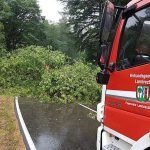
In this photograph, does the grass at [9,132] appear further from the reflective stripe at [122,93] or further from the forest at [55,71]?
the reflective stripe at [122,93]

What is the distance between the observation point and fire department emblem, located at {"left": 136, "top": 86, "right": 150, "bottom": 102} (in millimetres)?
4345

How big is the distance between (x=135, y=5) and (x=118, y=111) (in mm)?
1401

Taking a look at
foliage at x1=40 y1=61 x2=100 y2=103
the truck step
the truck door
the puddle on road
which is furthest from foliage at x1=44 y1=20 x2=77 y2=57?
the truck door

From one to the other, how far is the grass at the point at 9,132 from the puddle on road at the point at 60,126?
0.40 meters

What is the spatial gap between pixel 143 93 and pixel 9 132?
685cm

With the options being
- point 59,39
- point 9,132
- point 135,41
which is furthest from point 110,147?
point 59,39

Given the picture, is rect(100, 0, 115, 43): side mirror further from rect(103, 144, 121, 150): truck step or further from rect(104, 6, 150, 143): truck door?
rect(103, 144, 121, 150): truck step

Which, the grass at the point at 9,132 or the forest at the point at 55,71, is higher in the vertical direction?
the forest at the point at 55,71

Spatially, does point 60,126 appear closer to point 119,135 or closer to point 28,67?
point 119,135

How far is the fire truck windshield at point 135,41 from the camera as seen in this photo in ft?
15.0

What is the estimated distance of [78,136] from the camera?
33.1 feet

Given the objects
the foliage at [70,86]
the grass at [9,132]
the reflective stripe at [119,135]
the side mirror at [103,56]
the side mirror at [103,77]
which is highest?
the side mirror at [103,56]

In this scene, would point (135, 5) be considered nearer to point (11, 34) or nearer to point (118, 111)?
point (118, 111)

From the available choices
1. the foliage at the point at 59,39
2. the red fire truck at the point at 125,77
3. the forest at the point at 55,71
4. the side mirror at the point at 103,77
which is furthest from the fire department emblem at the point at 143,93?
the foliage at the point at 59,39
